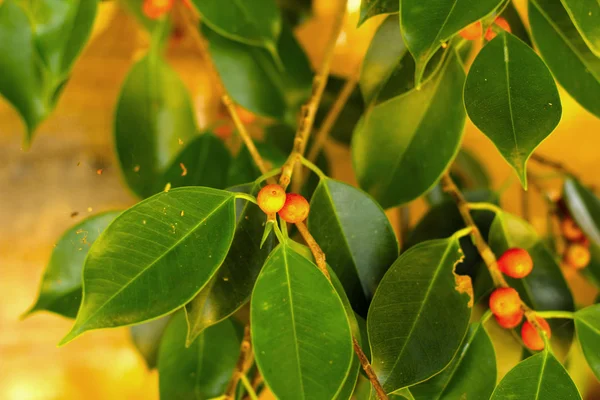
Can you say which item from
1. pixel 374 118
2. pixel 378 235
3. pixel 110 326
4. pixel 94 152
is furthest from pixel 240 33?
pixel 94 152

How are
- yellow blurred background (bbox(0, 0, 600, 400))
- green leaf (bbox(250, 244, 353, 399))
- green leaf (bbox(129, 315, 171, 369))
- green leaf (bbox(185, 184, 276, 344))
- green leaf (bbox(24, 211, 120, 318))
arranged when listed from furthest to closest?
yellow blurred background (bbox(0, 0, 600, 400)) < green leaf (bbox(129, 315, 171, 369)) < green leaf (bbox(24, 211, 120, 318)) < green leaf (bbox(185, 184, 276, 344)) < green leaf (bbox(250, 244, 353, 399))

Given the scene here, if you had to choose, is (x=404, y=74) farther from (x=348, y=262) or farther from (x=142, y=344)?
(x=142, y=344)

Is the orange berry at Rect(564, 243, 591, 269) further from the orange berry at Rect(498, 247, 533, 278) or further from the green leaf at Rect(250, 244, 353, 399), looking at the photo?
the green leaf at Rect(250, 244, 353, 399)

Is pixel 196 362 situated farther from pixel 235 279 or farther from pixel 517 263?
pixel 517 263

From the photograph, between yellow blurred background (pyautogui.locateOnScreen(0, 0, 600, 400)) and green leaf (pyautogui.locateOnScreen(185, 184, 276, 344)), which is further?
yellow blurred background (pyautogui.locateOnScreen(0, 0, 600, 400))

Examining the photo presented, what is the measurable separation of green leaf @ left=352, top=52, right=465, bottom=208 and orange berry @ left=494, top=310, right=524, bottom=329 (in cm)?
15

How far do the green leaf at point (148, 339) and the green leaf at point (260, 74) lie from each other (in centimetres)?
32

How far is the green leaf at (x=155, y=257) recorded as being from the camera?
1.39 feet

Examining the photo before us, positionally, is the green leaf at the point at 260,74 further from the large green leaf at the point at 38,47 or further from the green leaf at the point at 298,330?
the green leaf at the point at 298,330

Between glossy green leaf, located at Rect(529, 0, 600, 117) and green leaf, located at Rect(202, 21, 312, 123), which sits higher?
glossy green leaf, located at Rect(529, 0, 600, 117)

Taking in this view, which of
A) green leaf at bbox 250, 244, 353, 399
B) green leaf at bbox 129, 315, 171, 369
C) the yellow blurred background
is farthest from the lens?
the yellow blurred background

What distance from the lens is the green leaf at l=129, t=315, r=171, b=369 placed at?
772 mm

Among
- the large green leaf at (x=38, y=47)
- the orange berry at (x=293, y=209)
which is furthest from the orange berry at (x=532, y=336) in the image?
the large green leaf at (x=38, y=47)

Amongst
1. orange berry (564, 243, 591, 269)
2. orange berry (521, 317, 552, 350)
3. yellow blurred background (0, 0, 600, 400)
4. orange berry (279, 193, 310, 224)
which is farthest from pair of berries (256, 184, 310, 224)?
yellow blurred background (0, 0, 600, 400)
